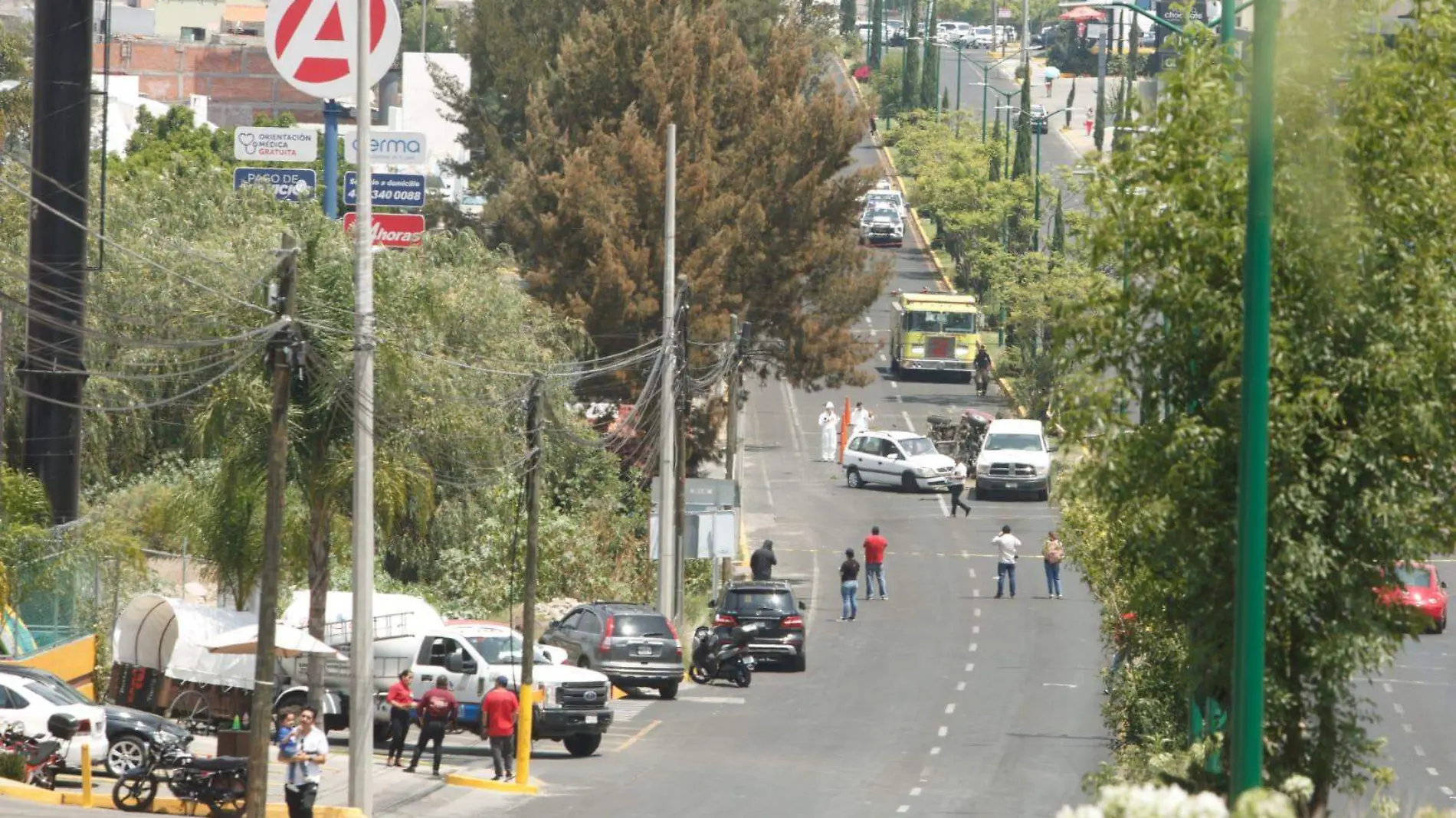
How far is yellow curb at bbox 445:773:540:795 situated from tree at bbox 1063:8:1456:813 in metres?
14.8

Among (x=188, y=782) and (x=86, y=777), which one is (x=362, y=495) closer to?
(x=188, y=782)

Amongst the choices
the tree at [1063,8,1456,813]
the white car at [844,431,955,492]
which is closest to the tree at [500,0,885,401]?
the white car at [844,431,955,492]

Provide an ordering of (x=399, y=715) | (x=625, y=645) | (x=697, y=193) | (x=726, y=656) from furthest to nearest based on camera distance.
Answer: (x=697, y=193) < (x=726, y=656) < (x=625, y=645) < (x=399, y=715)

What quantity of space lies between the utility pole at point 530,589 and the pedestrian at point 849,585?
11566 millimetres

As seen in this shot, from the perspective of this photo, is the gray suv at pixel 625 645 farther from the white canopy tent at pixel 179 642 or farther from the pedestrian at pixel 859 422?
the pedestrian at pixel 859 422

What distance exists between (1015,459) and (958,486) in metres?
2.63

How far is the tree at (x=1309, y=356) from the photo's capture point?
11656 millimetres

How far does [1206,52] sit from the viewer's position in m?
13.0

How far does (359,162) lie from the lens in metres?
23.6

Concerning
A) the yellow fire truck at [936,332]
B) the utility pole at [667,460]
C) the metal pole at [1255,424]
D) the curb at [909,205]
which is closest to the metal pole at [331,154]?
the utility pole at [667,460]

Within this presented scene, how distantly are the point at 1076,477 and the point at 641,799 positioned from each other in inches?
516

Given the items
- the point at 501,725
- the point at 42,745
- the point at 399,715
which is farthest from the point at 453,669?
the point at 42,745

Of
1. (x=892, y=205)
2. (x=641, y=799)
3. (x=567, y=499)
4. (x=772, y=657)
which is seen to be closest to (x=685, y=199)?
(x=567, y=499)

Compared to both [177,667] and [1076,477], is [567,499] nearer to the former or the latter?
[177,667]
